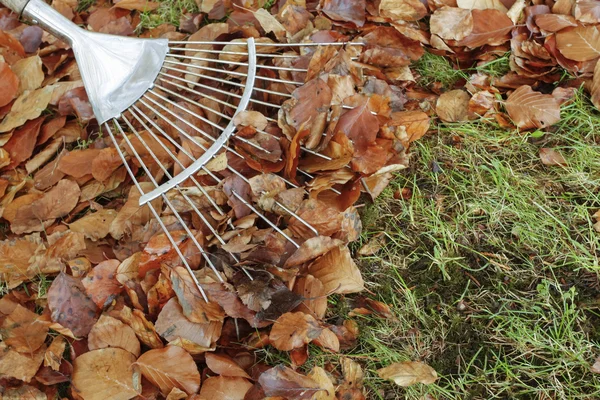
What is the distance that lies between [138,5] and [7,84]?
56cm

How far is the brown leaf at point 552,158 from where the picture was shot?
159 centimetres

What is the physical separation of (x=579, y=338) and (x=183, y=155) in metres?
1.14

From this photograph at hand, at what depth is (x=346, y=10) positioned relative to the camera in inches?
72.6

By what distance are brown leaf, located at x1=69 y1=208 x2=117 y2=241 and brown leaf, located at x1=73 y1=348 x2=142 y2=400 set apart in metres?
0.38

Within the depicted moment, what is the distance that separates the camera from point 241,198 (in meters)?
1.49

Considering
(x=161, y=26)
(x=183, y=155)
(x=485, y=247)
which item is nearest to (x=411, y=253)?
(x=485, y=247)

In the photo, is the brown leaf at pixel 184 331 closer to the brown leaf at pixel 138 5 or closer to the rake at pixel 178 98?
the rake at pixel 178 98

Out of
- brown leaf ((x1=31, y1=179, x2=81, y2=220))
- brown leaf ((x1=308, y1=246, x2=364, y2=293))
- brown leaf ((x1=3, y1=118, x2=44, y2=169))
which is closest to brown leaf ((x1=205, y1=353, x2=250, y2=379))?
brown leaf ((x1=308, y1=246, x2=364, y2=293))

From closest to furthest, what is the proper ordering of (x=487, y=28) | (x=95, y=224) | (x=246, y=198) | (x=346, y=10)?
1. (x=246, y=198)
2. (x=95, y=224)
3. (x=487, y=28)
4. (x=346, y=10)

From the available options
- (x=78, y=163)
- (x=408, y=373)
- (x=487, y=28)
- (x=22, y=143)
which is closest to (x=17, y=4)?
(x=22, y=143)

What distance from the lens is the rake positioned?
1.54 m

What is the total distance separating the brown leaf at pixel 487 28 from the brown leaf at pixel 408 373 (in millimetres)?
1005

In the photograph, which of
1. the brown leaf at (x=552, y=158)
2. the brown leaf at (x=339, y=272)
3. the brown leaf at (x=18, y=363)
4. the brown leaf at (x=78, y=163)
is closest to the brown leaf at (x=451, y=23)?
the brown leaf at (x=552, y=158)

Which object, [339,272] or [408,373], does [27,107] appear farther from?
[408,373]
